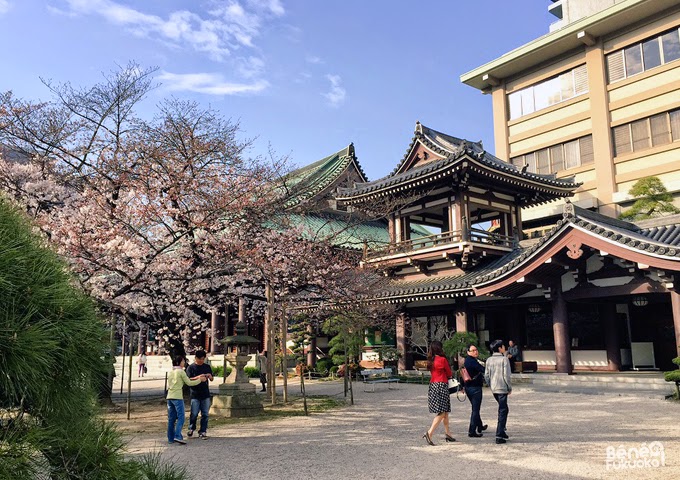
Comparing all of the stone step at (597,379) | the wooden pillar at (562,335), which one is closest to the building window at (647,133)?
the wooden pillar at (562,335)

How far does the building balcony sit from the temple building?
55mm

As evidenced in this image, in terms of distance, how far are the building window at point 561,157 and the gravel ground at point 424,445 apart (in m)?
23.0

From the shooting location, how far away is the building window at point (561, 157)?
→ 110 ft

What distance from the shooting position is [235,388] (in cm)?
1340

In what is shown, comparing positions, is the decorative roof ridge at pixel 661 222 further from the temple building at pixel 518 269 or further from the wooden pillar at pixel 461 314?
the wooden pillar at pixel 461 314

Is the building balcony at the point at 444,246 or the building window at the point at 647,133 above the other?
the building window at the point at 647,133

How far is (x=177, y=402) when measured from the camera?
9.64m

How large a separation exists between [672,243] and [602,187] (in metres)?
17.3

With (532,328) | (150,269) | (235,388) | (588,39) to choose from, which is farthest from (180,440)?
(588,39)

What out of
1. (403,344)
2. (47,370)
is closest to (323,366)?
(403,344)

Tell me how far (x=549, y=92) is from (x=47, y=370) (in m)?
38.1

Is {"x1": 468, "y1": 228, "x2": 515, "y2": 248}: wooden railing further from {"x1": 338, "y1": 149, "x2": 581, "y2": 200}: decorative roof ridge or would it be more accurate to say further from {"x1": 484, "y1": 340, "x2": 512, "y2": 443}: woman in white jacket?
{"x1": 484, "y1": 340, "x2": 512, "y2": 443}: woman in white jacket

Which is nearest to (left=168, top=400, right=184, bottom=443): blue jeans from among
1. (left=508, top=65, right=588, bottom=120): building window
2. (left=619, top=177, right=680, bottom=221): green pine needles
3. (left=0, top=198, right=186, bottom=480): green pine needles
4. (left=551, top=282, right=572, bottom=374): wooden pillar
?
(left=0, top=198, right=186, bottom=480): green pine needles

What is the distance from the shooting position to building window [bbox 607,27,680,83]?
97.0ft
